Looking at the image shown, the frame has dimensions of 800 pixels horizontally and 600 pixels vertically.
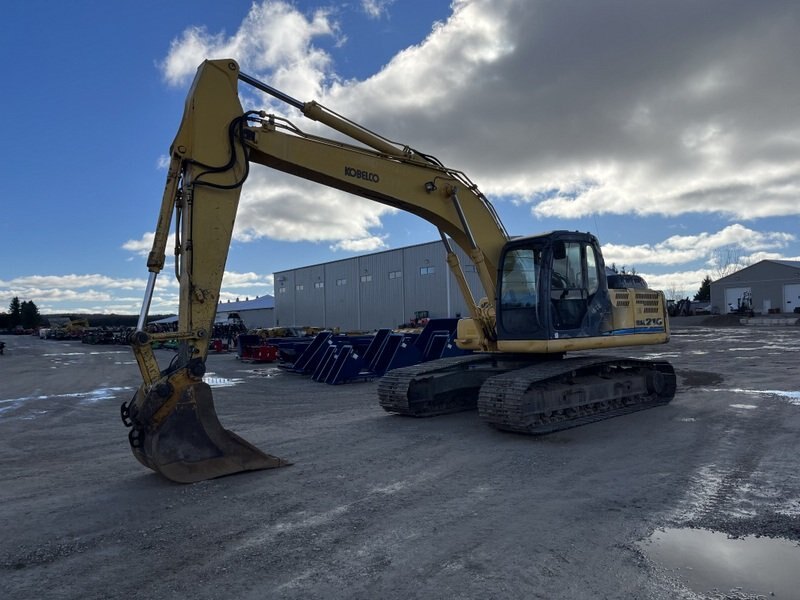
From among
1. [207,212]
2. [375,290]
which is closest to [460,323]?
[207,212]

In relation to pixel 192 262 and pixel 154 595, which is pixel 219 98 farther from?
pixel 154 595

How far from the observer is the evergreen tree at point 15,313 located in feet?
383

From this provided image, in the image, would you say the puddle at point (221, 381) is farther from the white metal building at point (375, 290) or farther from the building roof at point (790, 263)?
the building roof at point (790, 263)

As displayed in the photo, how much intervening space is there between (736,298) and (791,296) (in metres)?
6.45

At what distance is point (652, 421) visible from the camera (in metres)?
9.46

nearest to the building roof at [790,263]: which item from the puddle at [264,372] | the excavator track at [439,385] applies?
the puddle at [264,372]

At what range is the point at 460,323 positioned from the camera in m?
10.9

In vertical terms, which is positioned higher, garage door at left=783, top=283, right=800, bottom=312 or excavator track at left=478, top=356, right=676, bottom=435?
garage door at left=783, top=283, right=800, bottom=312

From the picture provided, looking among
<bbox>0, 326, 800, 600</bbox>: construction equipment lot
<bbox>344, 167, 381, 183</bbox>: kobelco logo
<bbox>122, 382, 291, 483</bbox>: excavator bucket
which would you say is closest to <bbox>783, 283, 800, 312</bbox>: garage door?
<bbox>0, 326, 800, 600</bbox>: construction equipment lot

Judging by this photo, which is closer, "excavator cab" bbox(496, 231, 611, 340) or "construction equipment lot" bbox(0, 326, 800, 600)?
"construction equipment lot" bbox(0, 326, 800, 600)

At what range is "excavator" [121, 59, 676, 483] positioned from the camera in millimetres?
6246

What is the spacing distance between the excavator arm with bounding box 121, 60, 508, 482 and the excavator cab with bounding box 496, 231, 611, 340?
2197mm

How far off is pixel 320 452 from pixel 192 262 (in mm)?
2967

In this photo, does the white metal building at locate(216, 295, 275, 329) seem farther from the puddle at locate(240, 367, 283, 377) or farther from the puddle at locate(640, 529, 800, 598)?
the puddle at locate(640, 529, 800, 598)
